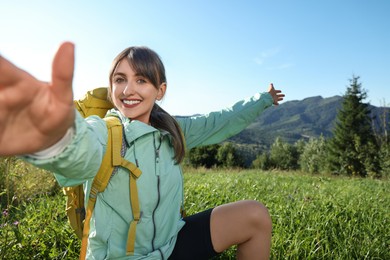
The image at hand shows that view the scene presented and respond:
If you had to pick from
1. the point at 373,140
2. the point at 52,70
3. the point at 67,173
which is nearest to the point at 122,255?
the point at 67,173

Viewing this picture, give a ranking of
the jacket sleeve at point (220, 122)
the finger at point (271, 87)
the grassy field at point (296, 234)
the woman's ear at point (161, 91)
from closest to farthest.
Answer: the woman's ear at point (161, 91)
the jacket sleeve at point (220, 122)
the grassy field at point (296, 234)
the finger at point (271, 87)

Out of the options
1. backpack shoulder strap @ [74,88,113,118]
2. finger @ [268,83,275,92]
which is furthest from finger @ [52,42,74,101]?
finger @ [268,83,275,92]

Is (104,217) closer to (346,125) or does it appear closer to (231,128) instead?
(231,128)

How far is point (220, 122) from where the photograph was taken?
8.67 ft

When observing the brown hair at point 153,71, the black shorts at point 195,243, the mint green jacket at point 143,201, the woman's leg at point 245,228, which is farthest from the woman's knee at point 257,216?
the brown hair at point 153,71

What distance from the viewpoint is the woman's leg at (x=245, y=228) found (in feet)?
6.53

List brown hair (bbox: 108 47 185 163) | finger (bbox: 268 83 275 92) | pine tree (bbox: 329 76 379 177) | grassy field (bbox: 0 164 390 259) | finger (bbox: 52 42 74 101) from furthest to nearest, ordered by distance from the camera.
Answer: pine tree (bbox: 329 76 379 177) < finger (bbox: 268 83 275 92) < grassy field (bbox: 0 164 390 259) < brown hair (bbox: 108 47 185 163) < finger (bbox: 52 42 74 101)

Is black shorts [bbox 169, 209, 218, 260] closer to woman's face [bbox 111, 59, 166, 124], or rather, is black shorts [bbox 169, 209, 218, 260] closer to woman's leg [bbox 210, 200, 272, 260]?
woman's leg [bbox 210, 200, 272, 260]

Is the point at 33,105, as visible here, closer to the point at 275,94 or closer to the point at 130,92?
the point at 130,92

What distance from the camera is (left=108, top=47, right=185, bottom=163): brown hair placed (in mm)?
2088

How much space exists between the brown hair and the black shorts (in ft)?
1.47

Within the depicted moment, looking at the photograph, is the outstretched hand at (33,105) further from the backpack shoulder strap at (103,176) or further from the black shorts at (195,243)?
the black shorts at (195,243)

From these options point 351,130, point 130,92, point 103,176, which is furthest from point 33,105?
point 351,130

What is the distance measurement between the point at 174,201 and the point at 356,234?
2.27 m
